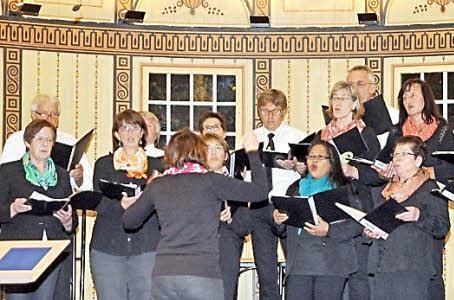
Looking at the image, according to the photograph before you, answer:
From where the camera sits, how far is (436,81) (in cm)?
1060

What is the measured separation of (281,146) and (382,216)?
5.81ft

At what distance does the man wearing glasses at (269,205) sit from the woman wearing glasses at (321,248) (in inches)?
34.8

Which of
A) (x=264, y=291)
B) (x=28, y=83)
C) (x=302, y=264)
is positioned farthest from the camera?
(x=28, y=83)

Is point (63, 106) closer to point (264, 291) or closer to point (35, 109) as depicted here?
point (35, 109)

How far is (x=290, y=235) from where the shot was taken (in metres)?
6.46

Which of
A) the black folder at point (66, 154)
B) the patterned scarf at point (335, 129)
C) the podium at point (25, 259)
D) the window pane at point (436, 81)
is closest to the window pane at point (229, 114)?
the window pane at point (436, 81)

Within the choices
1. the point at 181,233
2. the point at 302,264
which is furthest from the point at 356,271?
the point at 181,233

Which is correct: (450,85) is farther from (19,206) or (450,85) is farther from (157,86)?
(19,206)

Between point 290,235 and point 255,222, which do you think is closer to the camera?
point 290,235

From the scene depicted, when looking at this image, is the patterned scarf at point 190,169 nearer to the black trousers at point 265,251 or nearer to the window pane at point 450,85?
the black trousers at point 265,251

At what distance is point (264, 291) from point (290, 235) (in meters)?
1.06

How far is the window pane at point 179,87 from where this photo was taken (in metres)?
10.8

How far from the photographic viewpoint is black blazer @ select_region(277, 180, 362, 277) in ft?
20.5

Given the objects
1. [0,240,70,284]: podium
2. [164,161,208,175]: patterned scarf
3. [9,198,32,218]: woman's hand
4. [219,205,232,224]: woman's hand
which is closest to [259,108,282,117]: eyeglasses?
[219,205,232,224]: woman's hand
